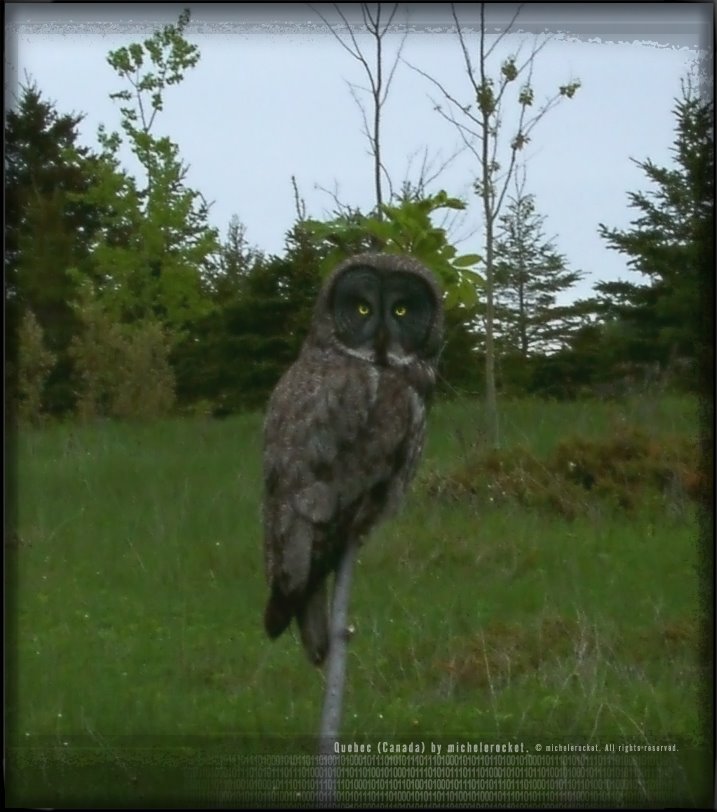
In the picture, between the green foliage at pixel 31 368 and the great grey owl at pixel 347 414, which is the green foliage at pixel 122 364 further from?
the great grey owl at pixel 347 414

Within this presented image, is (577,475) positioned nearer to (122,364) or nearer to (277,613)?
(277,613)

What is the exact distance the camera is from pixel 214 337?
217 inches

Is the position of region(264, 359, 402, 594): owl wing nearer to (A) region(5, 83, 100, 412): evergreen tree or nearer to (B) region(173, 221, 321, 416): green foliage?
(B) region(173, 221, 321, 416): green foliage

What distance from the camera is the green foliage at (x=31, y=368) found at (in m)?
5.41

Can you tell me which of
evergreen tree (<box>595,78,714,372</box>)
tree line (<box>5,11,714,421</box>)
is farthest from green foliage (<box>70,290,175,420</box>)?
evergreen tree (<box>595,78,714,372</box>)

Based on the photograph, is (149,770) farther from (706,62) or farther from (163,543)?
(706,62)

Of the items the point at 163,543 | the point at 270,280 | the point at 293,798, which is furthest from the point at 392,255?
the point at 293,798

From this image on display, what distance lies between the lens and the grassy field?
17.5 ft

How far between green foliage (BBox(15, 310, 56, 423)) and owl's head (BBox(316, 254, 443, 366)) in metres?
0.92

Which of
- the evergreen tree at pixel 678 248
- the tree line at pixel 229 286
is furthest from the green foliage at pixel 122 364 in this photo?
the evergreen tree at pixel 678 248

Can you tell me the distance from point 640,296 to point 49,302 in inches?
73.8

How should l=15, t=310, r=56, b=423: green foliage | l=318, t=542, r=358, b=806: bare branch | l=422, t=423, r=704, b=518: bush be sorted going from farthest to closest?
l=422, t=423, r=704, b=518: bush < l=15, t=310, r=56, b=423: green foliage < l=318, t=542, r=358, b=806: bare branch

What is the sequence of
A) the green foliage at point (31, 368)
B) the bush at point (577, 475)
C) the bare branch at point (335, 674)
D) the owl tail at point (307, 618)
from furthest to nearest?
the bush at point (577, 475) → the green foliage at point (31, 368) → the owl tail at point (307, 618) → the bare branch at point (335, 674)

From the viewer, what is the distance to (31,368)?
17.8 ft
